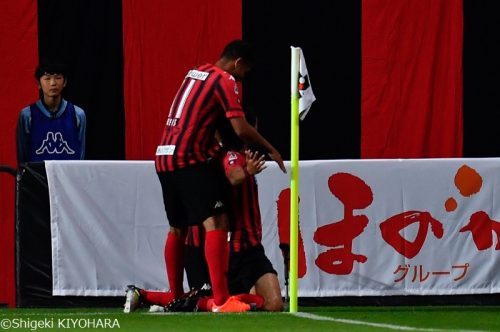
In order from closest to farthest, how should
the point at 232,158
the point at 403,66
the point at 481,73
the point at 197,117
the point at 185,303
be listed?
Result: the point at 197,117, the point at 185,303, the point at 232,158, the point at 403,66, the point at 481,73

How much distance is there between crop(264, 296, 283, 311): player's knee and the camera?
942 centimetres

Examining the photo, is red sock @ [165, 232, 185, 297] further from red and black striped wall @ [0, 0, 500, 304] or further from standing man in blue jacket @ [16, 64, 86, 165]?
red and black striped wall @ [0, 0, 500, 304]

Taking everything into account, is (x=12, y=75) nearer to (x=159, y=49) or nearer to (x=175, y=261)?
(x=159, y=49)

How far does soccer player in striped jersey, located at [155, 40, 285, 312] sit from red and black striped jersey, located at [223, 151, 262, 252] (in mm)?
450

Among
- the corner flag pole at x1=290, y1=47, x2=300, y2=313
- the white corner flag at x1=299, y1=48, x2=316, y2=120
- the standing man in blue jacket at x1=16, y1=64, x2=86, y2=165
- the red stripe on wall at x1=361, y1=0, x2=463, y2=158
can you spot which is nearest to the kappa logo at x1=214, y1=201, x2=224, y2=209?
the corner flag pole at x1=290, y1=47, x2=300, y2=313

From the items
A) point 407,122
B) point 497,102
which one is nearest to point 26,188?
point 407,122

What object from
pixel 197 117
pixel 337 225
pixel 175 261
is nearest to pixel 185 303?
pixel 175 261

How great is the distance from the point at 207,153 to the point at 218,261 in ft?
2.34

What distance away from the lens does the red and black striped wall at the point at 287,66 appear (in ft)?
40.0

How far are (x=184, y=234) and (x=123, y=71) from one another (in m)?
3.21

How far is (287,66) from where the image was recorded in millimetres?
12664

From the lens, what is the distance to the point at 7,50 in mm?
12148

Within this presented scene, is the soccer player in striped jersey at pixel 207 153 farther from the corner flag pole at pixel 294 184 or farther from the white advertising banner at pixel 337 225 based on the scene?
the white advertising banner at pixel 337 225

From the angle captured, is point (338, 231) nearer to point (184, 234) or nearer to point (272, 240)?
point (272, 240)
